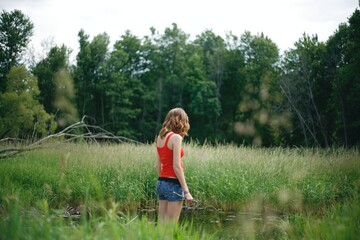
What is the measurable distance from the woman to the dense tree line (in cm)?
2379

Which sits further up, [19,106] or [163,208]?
[19,106]

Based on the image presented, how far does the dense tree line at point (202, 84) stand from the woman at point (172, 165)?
23.8 metres

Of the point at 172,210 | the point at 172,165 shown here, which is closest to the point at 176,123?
the point at 172,165

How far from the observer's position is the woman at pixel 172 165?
16.6 feet

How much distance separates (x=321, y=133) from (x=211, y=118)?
12.4 meters

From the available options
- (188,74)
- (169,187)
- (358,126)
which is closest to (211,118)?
(188,74)

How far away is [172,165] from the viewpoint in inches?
202

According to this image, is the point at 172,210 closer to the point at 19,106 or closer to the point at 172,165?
the point at 172,165

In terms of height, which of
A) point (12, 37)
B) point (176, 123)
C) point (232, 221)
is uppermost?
point (12, 37)

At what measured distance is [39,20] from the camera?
123 ft

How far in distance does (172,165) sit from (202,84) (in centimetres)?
3635

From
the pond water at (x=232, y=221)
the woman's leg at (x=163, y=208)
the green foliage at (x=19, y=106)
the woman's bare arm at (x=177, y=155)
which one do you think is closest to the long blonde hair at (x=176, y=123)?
the woman's bare arm at (x=177, y=155)

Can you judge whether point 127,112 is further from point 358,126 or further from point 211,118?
point 358,126

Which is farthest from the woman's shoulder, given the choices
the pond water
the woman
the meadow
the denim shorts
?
the meadow
